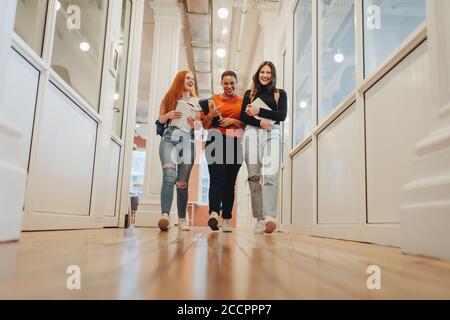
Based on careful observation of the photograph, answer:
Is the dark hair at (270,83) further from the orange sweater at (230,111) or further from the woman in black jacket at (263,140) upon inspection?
the orange sweater at (230,111)

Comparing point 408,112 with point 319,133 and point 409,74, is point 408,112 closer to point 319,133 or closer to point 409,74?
point 409,74

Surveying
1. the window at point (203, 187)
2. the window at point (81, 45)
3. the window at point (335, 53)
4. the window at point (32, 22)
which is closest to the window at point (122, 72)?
the window at point (81, 45)

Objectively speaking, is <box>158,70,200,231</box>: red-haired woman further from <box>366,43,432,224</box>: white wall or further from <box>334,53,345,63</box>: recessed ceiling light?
<box>366,43,432,224</box>: white wall

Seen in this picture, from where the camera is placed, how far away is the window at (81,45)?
2.09m

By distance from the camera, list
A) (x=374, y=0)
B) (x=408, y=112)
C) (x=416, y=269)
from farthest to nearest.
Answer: (x=374, y=0) → (x=408, y=112) → (x=416, y=269)

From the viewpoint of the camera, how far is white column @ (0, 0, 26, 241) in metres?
1.04

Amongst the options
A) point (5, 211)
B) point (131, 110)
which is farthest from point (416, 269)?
point (131, 110)

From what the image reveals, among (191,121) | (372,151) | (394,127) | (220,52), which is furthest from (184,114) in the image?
(220,52)

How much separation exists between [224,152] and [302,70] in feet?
5.22

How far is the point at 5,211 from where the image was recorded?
1.04m

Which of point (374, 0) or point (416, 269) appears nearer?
point (416, 269)

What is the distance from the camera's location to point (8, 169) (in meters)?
1.07

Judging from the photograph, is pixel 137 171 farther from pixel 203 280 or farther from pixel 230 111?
pixel 203 280
